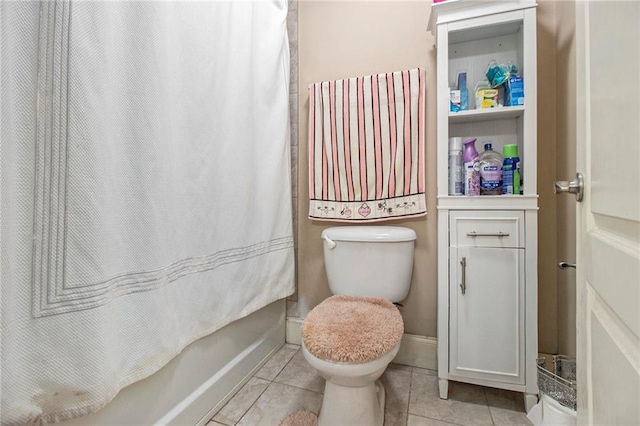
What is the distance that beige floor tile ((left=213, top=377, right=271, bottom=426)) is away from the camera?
1.10m

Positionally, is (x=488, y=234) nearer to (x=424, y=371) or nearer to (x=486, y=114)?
(x=486, y=114)

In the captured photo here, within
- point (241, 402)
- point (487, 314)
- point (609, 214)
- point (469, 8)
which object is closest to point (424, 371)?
point (487, 314)

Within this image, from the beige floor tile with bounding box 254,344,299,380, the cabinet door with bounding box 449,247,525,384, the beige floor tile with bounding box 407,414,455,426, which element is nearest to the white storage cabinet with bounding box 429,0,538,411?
the cabinet door with bounding box 449,247,525,384

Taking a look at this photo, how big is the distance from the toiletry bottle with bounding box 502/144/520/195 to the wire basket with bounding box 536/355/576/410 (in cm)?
61

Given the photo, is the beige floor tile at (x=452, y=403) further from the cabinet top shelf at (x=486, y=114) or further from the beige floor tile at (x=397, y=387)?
the cabinet top shelf at (x=486, y=114)

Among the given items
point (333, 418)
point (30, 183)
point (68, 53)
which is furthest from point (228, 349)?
point (68, 53)

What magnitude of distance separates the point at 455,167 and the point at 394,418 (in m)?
0.99

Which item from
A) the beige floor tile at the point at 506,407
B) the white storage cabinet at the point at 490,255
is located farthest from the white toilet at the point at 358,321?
the beige floor tile at the point at 506,407

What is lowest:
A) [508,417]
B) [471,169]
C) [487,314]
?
[508,417]

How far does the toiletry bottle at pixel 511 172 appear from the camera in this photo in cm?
115

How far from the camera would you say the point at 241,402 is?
1.19 m

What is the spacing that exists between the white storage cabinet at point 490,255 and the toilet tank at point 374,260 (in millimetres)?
160

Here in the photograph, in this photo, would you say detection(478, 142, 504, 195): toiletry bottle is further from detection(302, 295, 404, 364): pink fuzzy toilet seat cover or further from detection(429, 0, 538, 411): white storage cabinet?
detection(302, 295, 404, 364): pink fuzzy toilet seat cover

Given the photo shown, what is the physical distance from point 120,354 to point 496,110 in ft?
4.73
